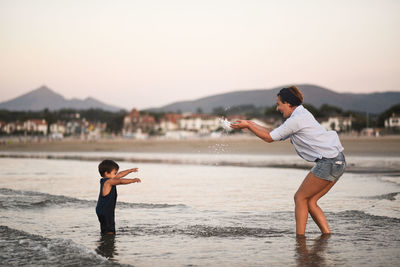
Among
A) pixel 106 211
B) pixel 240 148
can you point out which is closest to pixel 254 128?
pixel 106 211

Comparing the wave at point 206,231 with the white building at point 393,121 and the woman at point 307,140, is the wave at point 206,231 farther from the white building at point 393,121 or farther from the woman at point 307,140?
the white building at point 393,121

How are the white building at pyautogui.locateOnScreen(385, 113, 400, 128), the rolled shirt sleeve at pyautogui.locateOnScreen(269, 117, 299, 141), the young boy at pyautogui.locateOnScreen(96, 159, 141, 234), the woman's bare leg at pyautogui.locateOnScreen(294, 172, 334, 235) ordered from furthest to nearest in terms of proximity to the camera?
the white building at pyautogui.locateOnScreen(385, 113, 400, 128), the young boy at pyautogui.locateOnScreen(96, 159, 141, 234), the woman's bare leg at pyautogui.locateOnScreen(294, 172, 334, 235), the rolled shirt sleeve at pyautogui.locateOnScreen(269, 117, 299, 141)

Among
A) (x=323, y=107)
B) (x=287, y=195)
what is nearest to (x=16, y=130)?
(x=323, y=107)

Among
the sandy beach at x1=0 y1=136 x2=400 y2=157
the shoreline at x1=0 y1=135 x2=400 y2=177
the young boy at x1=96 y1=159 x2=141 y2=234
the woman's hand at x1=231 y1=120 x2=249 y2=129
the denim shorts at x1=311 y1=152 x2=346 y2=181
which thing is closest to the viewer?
the woman's hand at x1=231 y1=120 x2=249 y2=129

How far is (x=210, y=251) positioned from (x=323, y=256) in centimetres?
116

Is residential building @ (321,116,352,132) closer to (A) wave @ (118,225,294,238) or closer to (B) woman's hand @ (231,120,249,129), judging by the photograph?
(A) wave @ (118,225,294,238)

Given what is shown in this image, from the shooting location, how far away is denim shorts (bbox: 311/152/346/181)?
19.6 ft

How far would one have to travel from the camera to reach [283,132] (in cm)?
585

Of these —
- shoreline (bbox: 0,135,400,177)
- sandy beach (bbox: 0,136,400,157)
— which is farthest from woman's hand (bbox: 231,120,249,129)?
sandy beach (bbox: 0,136,400,157)

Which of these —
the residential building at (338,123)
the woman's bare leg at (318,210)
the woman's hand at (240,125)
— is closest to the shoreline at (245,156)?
the woman's bare leg at (318,210)

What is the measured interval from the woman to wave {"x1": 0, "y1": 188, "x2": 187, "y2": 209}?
3941 millimetres

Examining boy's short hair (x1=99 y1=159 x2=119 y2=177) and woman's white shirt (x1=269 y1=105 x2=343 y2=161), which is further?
boy's short hair (x1=99 y1=159 x2=119 y2=177)

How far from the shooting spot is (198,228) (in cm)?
736

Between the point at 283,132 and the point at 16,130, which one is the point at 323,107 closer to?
the point at 16,130
